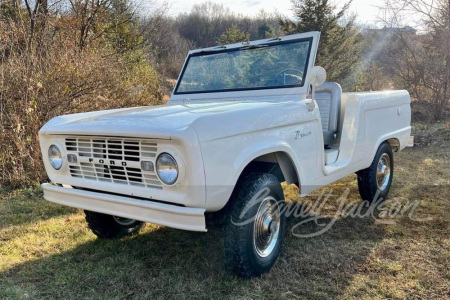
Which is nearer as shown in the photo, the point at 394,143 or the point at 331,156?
the point at 331,156

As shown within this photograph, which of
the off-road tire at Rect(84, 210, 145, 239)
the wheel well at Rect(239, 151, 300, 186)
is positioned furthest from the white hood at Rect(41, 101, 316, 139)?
the off-road tire at Rect(84, 210, 145, 239)

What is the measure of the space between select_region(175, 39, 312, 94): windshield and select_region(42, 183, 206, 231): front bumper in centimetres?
175

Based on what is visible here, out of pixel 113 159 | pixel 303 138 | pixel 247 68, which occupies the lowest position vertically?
pixel 303 138

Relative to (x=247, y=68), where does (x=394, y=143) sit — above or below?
below

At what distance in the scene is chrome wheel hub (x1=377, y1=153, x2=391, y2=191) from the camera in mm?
4391

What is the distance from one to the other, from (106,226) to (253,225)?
5.06 feet

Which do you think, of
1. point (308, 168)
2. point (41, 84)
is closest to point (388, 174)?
point (308, 168)

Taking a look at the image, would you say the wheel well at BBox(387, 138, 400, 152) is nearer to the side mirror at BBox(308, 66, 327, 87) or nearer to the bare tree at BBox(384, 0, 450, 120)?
the side mirror at BBox(308, 66, 327, 87)

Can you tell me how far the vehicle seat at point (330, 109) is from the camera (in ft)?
13.4

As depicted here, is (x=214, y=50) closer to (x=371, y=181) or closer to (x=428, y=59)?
(x=371, y=181)

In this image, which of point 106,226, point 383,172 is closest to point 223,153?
point 106,226

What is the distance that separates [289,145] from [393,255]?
1.33 m

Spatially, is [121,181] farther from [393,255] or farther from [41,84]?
[41,84]

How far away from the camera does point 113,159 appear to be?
2404 millimetres
